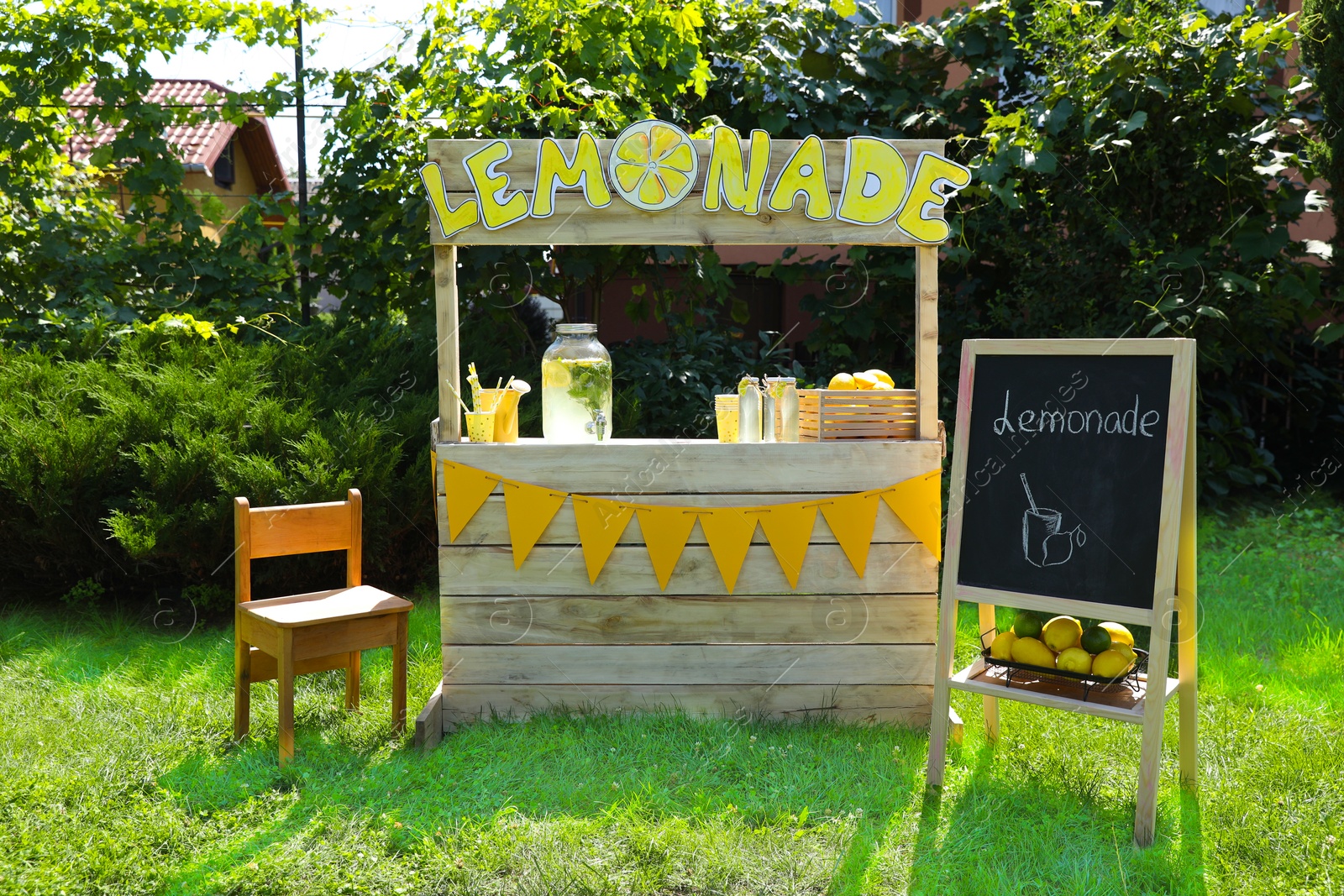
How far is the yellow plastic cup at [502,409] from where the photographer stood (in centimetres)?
342

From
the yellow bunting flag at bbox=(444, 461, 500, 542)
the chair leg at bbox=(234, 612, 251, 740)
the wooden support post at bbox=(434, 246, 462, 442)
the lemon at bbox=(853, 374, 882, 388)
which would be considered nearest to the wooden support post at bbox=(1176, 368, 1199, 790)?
the lemon at bbox=(853, 374, 882, 388)

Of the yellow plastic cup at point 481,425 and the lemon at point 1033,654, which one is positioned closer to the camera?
the lemon at point 1033,654

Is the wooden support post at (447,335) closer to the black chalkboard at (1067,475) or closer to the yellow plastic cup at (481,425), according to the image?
the yellow plastic cup at (481,425)

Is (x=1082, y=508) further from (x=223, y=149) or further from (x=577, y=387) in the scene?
(x=223, y=149)

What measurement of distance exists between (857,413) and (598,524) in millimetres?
960

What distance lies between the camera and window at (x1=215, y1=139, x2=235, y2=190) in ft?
57.7

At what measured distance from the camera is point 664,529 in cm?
329

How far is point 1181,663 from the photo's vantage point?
2.79 metres

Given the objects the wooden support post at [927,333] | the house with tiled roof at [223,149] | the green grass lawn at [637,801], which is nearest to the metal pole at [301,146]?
the green grass lawn at [637,801]

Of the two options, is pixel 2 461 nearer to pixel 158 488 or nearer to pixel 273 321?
pixel 158 488

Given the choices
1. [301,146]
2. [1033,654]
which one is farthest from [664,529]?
[301,146]

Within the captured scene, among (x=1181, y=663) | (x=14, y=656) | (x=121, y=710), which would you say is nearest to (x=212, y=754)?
(x=121, y=710)

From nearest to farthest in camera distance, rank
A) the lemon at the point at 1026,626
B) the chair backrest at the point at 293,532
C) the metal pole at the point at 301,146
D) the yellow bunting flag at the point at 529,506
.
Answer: the lemon at the point at 1026,626 → the chair backrest at the point at 293,532 → the yellow bunting flag at the point at 529,506 → the metal pole at the point at 301,146

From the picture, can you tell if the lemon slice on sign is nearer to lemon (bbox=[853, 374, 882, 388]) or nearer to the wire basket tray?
lemon (bbox=[853, 374, 882, 388])
